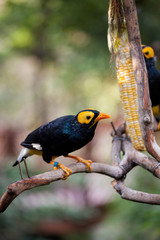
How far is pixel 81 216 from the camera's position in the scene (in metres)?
2.97

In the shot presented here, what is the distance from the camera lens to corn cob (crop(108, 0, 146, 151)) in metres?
1.06

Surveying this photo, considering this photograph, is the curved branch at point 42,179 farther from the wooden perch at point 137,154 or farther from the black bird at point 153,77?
the black bird at point 153,77

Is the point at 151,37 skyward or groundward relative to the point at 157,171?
skyward

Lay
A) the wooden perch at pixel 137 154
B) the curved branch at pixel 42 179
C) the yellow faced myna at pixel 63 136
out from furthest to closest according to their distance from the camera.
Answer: the yellow faced myna at pixel 63 136 < the wooden perch at pixel 137 154 < the curved branch at pixel 42 179

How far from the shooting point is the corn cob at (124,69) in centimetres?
106

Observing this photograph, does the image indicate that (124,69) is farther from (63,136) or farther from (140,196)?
(140,196)

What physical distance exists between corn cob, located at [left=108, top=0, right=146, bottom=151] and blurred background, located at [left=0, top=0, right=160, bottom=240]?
44mm

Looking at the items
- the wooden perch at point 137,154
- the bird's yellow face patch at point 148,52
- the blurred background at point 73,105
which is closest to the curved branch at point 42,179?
the wooden perch at point 137,154

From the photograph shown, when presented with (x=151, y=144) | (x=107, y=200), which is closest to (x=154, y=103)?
(x=151, y=144)

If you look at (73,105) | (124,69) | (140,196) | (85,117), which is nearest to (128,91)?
(124,69)

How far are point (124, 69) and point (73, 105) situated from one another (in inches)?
164

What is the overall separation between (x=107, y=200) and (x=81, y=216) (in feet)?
2.40

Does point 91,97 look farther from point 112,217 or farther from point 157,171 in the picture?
point 157,171

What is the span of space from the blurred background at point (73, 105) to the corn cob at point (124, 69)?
44mm
